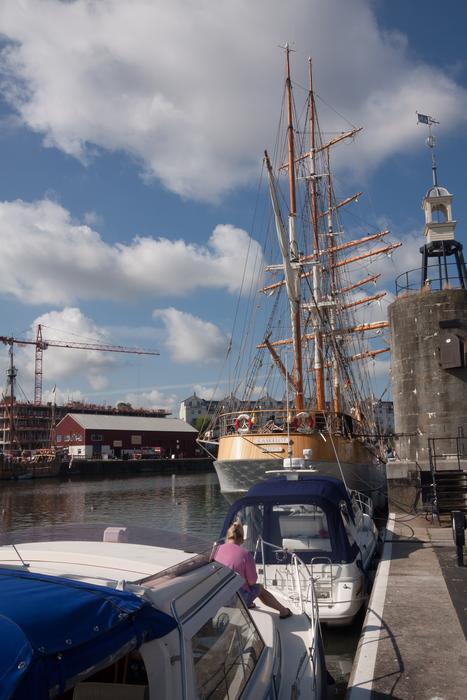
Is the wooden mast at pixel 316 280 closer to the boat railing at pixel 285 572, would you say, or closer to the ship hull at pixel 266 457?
the ship hull at pixel 266 457

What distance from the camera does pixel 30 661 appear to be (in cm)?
250

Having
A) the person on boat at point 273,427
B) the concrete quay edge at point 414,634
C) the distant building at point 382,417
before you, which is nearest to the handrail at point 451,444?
the person on boat at point 273,427

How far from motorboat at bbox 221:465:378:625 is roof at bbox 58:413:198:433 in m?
86.8

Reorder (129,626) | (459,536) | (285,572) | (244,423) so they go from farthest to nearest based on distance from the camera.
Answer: (244,423), (459,536), (285,572), (129,626)

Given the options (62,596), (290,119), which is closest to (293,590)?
(62,596)

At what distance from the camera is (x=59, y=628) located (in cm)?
276

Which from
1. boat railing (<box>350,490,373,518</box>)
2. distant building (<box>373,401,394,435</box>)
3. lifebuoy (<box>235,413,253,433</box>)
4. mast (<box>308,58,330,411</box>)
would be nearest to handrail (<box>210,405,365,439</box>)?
lifebuoy (<box>235,413,253,433</box>)

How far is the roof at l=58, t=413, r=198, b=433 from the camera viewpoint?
3782 inches

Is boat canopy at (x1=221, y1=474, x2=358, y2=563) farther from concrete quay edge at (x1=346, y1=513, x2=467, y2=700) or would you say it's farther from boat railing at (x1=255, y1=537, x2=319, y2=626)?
concrete quay edge at (x1=346, y1=513, x2=467, y2=700)

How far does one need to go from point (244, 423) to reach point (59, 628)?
919 inches

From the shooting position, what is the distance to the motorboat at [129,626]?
8.78 ft

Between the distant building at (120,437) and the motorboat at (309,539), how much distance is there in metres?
85.4

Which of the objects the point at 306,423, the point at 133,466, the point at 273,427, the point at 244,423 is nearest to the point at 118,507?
the point at 244,423

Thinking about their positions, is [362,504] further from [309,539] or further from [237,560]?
[237,560]
